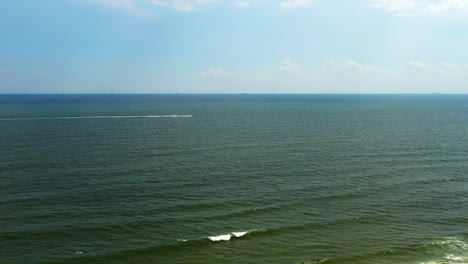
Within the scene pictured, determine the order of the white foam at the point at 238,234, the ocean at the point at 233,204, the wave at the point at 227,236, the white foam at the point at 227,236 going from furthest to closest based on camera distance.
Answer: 1. the white foam at the point at 238,234
2. the white foam at the point at 227,236
3. the wave at the point at 227,236
4. the ocean at the point at 233,204

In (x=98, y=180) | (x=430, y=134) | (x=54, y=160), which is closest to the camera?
(x=98, y=180)

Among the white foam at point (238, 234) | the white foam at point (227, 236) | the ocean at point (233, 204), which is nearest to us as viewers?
the ocean at point (233, 204)

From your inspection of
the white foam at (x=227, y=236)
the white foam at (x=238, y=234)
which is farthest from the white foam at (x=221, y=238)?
the white foam at (x=238, y=234)

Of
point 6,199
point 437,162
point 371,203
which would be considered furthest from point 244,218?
point 437,162

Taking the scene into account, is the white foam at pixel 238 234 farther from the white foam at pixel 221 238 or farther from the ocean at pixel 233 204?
the white foam at pixel 221 238

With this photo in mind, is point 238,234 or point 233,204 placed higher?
point 233,204

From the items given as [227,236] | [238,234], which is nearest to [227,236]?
[227,236]

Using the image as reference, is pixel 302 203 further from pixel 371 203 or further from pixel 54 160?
pixel 54 160

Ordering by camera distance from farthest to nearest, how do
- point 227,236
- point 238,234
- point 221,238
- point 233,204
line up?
point 233,204 → point 238,234 → point 227,236 → point 221,238

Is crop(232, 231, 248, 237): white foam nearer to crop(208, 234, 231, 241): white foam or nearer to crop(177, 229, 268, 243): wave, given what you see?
crop(177, 229, 268, 243): wave

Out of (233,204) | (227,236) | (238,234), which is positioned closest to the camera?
(227,236)

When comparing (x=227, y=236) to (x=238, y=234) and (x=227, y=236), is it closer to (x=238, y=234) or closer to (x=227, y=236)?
(x=227, y=236)
